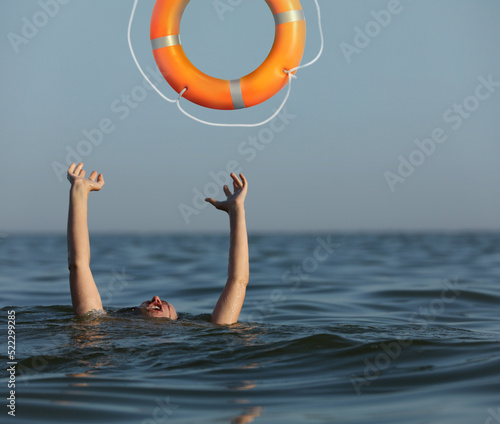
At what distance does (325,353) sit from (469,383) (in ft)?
2.82

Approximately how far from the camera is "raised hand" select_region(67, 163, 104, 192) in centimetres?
→ 410

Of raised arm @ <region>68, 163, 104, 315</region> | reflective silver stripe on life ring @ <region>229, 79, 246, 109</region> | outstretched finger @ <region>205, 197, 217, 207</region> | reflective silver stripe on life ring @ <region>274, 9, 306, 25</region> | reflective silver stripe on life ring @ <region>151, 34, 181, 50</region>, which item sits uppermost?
reflective silver stripe on life ring @ <region>274, 9, 306, 25</region>

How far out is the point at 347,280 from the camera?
9.02 m

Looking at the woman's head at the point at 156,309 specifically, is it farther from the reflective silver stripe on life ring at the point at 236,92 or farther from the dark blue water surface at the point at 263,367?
the reflective silver stripe on life ring at the point at 236,92

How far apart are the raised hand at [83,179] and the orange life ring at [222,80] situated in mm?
1167

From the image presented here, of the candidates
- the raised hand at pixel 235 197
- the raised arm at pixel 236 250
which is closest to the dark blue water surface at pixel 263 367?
the raised arm at pixel 236 250

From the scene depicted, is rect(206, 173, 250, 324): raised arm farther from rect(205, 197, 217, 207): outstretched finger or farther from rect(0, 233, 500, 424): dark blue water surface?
rect(0, 233, 500, 424): dark blue water surface

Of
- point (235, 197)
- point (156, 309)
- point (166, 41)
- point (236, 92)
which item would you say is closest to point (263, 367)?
point (235, 197)

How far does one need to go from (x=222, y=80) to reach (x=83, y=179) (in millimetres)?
1458

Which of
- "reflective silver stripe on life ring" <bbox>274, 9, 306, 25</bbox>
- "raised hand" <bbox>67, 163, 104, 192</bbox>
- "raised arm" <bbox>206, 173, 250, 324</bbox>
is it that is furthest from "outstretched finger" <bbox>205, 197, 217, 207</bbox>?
"reflective silver stripe on life ring" <bbox>274, 9, 306, 25</bbox>

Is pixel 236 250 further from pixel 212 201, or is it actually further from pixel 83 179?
pixel 83 179

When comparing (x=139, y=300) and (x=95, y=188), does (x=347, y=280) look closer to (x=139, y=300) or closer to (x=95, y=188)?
(x=139, y=300)

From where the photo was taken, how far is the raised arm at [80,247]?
13.1 feet

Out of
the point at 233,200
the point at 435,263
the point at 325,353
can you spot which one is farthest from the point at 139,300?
the point at 435,263
